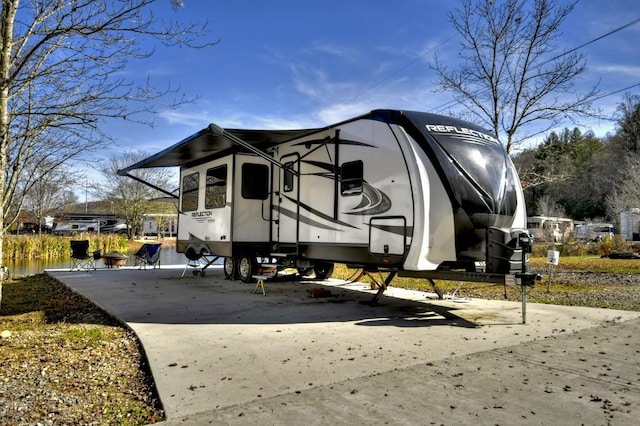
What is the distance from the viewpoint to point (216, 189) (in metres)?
11.3

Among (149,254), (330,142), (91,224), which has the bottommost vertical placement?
(149,254)

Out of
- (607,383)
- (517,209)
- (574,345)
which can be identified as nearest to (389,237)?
(517,209)

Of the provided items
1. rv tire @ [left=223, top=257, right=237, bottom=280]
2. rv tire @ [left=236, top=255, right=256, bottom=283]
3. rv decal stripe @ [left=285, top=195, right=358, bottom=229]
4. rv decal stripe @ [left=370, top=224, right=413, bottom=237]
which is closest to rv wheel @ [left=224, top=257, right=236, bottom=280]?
rv tire @ [left=223, top=257, right=237, bottom=280]

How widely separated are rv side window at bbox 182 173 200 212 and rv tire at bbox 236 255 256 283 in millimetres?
2170

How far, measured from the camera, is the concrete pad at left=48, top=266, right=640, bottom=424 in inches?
131

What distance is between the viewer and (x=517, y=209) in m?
6.98

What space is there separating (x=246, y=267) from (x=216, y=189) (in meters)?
2.02

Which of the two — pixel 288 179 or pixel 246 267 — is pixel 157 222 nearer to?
pixel 246 267

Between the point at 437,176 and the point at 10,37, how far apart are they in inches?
208

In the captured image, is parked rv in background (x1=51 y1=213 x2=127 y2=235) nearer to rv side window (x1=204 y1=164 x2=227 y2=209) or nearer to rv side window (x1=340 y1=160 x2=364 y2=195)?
rv side window (x1=204 y1=164 x2=227 y2=209)

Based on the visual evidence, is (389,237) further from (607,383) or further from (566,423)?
(566,423)

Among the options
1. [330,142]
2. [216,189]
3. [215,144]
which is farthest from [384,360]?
[216,189]

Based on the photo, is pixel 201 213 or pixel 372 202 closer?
pixel 372 202

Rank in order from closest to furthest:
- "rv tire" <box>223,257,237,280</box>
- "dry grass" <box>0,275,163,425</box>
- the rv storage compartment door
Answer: "dry grass" <box>0,275,163,425</box>
the rv storage compartment door
"rv tire" <box>223,257,237,280</box>
